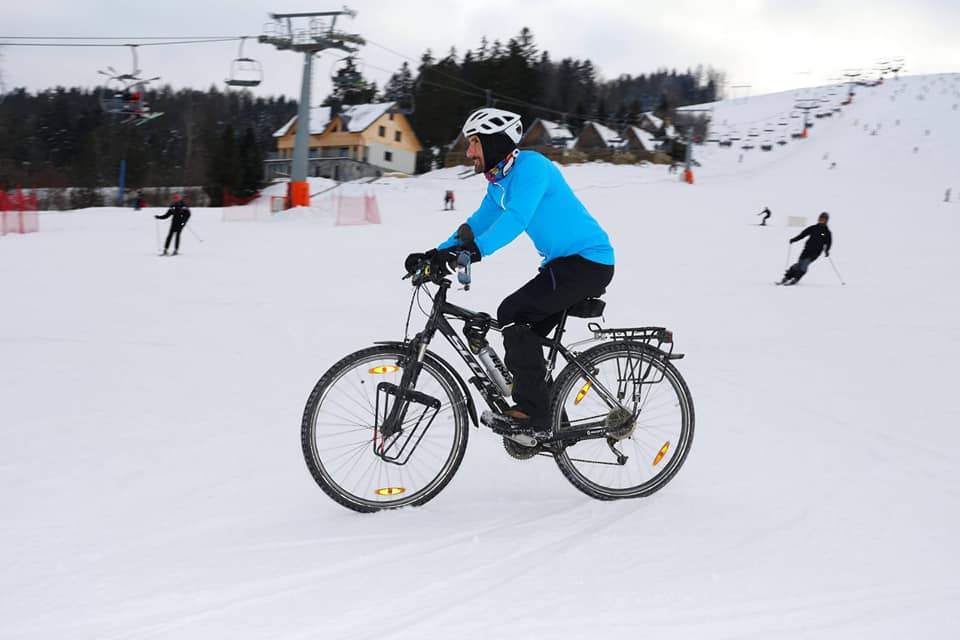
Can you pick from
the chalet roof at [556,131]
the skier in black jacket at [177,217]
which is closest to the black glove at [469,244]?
the skier in black jacket at [177,217]

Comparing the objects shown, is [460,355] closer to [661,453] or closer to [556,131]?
[661,453]

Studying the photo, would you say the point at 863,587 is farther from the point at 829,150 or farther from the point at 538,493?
the point at 829,150

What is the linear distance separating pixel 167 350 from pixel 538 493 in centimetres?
552

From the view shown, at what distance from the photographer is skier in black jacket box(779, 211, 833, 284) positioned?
16.2m

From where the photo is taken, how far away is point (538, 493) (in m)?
4.56

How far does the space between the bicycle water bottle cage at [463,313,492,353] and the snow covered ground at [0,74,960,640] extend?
36.2 inches

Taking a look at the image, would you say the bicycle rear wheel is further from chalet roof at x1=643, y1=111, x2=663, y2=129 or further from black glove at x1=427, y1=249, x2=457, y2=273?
chalet roof at x1=643, y1=111, x2=663, y2=129

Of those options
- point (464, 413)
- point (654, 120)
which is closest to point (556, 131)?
point (654, 120)

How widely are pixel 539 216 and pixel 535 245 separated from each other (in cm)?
24

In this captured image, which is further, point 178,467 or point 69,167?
point 69,167

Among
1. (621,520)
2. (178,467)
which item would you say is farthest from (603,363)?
(178,467)

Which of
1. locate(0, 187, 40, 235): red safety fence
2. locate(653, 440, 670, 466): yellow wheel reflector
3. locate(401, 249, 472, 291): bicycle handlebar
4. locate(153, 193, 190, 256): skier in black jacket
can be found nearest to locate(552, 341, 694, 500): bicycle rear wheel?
locate(653, 440, 670, 466): yellow wheel reflector

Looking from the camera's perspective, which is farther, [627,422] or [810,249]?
[810,249]

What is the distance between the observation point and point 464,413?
424cm
